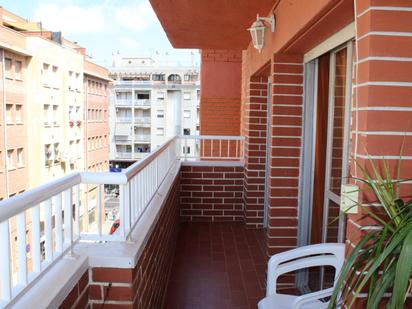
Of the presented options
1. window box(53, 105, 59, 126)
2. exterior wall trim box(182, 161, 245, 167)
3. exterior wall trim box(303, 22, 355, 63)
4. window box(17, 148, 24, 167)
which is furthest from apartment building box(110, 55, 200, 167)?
exterior wall trim box(303, 22, 355, 63)

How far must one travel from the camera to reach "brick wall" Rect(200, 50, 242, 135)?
7.31 metres

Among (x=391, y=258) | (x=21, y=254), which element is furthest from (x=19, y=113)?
(x=391, y=258)

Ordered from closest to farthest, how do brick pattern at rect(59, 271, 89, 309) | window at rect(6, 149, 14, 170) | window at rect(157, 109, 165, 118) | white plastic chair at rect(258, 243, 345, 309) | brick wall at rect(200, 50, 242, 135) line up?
1. brick pattern at rect(59, 271, 89, 309)
2. white plastic chair at rect(258, 243, 345, 309)
3. brick wall at rect(200, 50, 242, 135)
4. window at rect(6, 149, 14, 170)
5. window at rect(157, 109, 165, 118)

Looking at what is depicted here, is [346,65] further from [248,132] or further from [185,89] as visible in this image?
[185,89]

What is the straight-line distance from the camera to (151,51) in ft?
131

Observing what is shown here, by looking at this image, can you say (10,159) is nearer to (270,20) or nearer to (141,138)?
(141,138)

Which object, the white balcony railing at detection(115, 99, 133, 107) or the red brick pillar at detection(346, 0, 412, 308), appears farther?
the white balcony railing at detection(115, 99, 133, 107)

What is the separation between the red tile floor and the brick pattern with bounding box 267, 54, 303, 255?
47 cm

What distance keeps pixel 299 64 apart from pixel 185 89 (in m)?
29.9

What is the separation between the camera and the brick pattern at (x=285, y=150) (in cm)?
320

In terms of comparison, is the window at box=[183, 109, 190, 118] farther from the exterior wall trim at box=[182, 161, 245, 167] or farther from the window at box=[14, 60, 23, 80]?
the exterior wall trim at box=[182, 161, 245, 167]

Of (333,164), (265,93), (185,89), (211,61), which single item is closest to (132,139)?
(185,89)

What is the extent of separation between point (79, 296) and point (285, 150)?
6.83 feet

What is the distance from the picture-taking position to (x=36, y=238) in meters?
1.50
